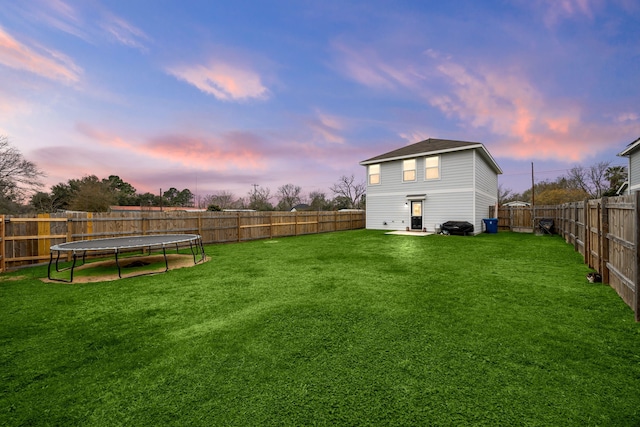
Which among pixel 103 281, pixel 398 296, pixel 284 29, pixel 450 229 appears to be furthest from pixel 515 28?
pixel 103 281

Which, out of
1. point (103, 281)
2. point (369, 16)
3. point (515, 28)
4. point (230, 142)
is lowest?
point (103, 281)

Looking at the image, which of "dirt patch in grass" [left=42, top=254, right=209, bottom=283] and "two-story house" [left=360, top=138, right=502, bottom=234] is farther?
"two-story house" [left=360, top=138, right=502, bottom=234]

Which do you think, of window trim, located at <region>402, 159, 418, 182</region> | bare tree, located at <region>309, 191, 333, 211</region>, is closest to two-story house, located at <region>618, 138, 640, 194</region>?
window trim, located at <region>402, 159, 418, 182</region>

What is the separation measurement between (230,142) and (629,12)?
2274cm

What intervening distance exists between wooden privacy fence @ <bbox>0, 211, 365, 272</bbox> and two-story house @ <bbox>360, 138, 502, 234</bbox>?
4.76 meters

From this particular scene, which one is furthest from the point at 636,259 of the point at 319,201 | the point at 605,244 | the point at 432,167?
the point at 319,201

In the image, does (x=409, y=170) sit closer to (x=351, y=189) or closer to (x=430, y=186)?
(x=430, y=186)

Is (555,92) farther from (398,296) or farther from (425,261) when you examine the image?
(398,296)

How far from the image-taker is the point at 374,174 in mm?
18594

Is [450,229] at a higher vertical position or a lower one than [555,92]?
lower

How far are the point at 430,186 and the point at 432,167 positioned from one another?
Answer: 4.06ft

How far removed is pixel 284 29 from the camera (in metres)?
12.9

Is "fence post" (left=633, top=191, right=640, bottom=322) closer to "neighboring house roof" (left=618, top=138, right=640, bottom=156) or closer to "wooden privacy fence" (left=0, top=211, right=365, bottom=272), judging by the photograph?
"wooden privacy fence" (left=0, top=211, right=365, bottom=272)

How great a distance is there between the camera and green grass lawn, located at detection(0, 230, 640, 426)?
1858mm
